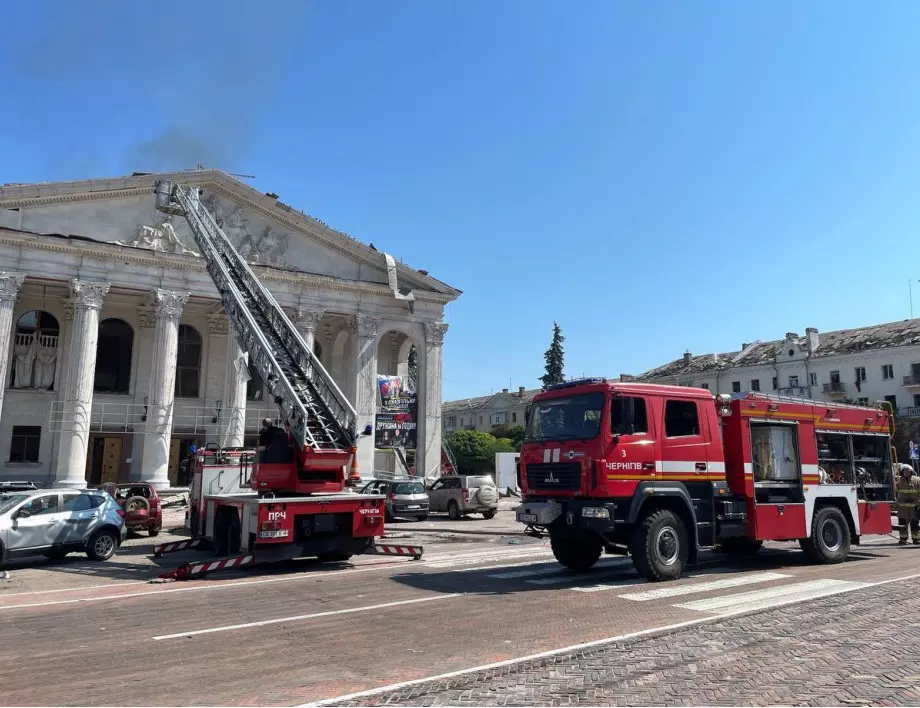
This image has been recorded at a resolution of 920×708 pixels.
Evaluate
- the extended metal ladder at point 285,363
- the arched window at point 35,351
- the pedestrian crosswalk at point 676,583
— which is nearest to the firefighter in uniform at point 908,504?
the pedestrian crosswalk at point 676,583

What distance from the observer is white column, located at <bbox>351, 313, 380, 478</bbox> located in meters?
34.7

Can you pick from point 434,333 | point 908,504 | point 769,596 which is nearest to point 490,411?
point 434,333

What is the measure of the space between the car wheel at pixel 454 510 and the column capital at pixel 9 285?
1982 centimetres

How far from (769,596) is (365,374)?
27.6 m

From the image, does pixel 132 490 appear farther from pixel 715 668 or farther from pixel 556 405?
pixel 715 668

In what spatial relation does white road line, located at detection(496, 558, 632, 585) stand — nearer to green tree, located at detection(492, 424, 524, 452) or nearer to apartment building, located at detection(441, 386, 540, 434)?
green tree, located at detection(492, 424, 524, 452)

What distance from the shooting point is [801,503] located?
12195mm

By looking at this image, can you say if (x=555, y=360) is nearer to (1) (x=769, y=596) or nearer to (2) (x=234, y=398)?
(2) (x=234, y=398)

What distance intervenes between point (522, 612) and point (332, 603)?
262cm

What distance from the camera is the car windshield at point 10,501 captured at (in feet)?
41.5

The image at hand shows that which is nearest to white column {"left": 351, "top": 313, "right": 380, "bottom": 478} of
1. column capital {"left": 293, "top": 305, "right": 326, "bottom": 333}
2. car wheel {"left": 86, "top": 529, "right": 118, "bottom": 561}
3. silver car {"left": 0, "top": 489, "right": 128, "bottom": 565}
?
column capital {"left": 293, "top": 305, "right": 326, "bottom": 333}

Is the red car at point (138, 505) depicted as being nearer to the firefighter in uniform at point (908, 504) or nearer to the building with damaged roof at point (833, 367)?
the firefighter in uniform at point (908, 504)

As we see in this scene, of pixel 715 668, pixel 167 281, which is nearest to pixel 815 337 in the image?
pixel 167 281

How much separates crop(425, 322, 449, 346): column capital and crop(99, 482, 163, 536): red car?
19.2 m
